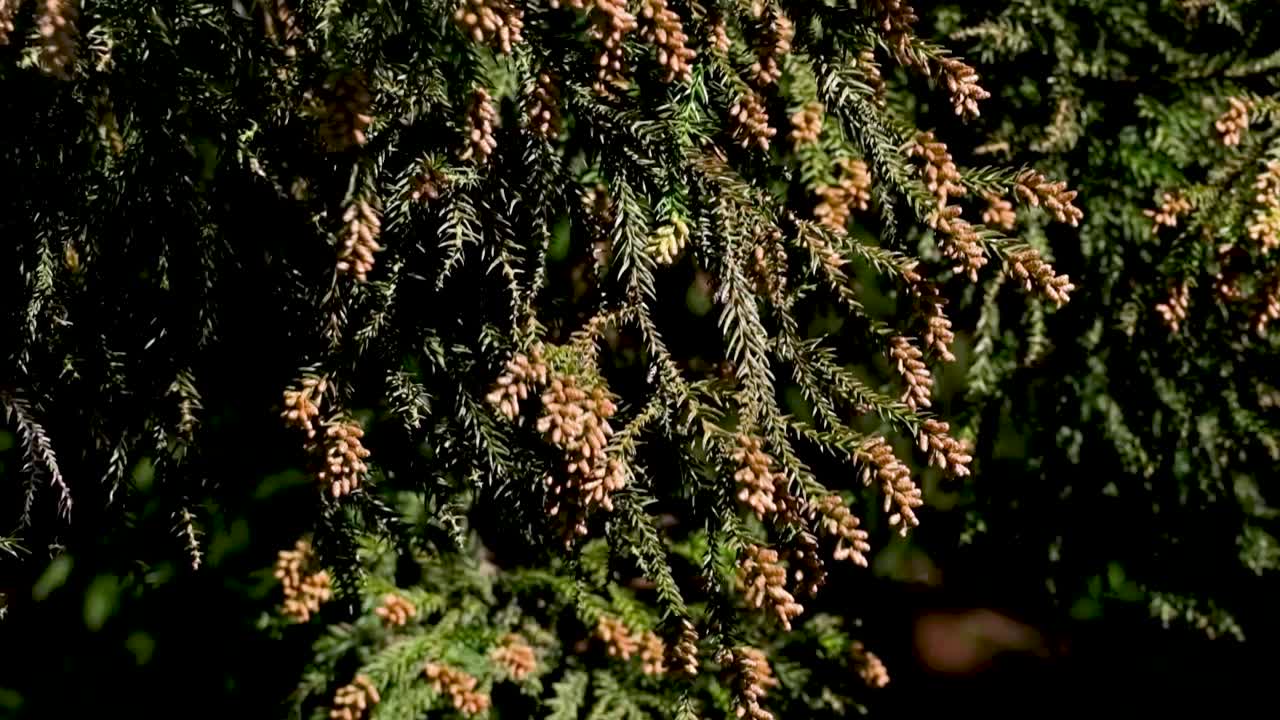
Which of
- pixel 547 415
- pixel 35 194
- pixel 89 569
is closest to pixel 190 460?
pixel 35 194

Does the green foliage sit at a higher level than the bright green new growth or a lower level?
higher

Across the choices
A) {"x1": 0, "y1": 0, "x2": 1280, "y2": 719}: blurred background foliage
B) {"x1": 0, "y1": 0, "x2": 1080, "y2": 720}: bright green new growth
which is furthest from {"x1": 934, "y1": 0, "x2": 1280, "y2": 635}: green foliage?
{"x1": 0, "y1": 0, "x2": 1080, "y2": 720}: bright green new growth

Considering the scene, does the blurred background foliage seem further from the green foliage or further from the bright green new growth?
the bright green new growth

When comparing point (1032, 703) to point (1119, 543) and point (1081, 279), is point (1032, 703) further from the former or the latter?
point (1081, 279)

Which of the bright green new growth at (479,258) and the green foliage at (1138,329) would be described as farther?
the green foliage at (1138,329)

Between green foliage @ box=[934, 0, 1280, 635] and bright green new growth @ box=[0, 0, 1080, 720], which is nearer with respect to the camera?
bright green new growth @ box=[0, 0, 1080, 720]

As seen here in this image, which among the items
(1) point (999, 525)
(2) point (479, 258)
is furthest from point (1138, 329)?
(2) point (479, 258)

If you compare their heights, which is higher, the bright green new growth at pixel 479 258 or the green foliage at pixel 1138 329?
the green foliage at pixel 1138 329

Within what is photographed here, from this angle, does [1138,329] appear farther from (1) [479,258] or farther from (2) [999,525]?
(1) [479,258]

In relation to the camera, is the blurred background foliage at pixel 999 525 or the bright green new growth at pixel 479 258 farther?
the blurred background foliage at pixel 999 525

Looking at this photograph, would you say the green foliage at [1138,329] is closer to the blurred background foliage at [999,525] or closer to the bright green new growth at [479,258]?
the blurred background foliage at [999,525]

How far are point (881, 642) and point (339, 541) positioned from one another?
138cm

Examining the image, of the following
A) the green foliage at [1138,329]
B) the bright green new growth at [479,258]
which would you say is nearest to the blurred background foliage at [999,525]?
the green foliage at [1138,329]

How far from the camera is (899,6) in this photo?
105cm
